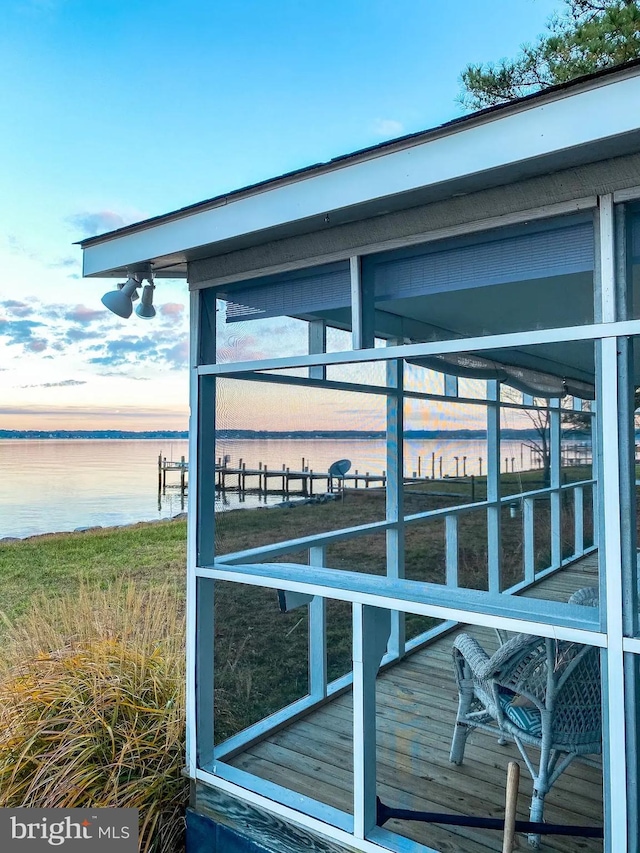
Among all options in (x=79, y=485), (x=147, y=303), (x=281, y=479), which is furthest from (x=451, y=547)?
(x=79, y=485)

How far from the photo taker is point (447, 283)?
7.24 ft

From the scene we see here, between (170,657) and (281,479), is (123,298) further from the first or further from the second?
(170,657)

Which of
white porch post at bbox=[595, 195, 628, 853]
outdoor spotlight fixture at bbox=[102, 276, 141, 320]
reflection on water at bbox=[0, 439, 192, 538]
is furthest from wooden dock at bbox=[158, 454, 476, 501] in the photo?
reflection on water at bbox=[0, 439, 192, 538]

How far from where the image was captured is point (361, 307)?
2402 millimetres

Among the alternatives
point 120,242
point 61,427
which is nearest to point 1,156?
point 61,427

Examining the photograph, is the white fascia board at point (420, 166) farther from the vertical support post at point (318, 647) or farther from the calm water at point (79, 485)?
the calm water at point (79, 485)

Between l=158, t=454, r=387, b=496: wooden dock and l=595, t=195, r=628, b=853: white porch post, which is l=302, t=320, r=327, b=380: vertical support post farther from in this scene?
l=595, t=195, r=628, b=853: white porch post

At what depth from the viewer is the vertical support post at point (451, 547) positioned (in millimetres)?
4152

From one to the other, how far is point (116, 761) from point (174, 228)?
2582 mm

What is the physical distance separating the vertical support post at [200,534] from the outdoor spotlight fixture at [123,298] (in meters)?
0.32

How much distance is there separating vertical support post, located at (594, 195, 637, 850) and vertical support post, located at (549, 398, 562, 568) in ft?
3.52

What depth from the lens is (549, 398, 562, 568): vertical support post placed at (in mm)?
3006

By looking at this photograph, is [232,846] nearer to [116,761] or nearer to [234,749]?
[234,749]

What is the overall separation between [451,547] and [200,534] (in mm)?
1958
